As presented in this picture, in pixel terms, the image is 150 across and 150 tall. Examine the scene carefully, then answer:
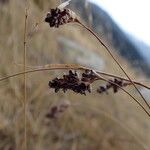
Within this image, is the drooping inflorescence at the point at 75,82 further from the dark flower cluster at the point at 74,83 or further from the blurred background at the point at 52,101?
the blurred background at the point at 52,101

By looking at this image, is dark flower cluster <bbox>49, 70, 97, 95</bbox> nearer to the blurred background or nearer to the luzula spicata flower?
the luzula spicata flower

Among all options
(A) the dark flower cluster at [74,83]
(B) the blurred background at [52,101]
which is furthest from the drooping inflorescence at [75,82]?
(B) the blurred background at [52,101]

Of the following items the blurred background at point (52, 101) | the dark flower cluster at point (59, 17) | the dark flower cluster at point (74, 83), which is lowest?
the dark flower cluster at point (74, 83)

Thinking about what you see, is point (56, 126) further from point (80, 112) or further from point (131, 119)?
point (131, 119)

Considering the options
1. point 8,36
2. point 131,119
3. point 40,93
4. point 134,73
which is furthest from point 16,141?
point 134,73

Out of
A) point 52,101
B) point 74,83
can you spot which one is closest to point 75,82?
point 74,83

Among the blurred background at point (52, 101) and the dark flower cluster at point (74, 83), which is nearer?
the dark flower cluster at point (74, 83)

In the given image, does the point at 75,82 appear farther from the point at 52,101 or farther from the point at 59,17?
the point at 52,101
